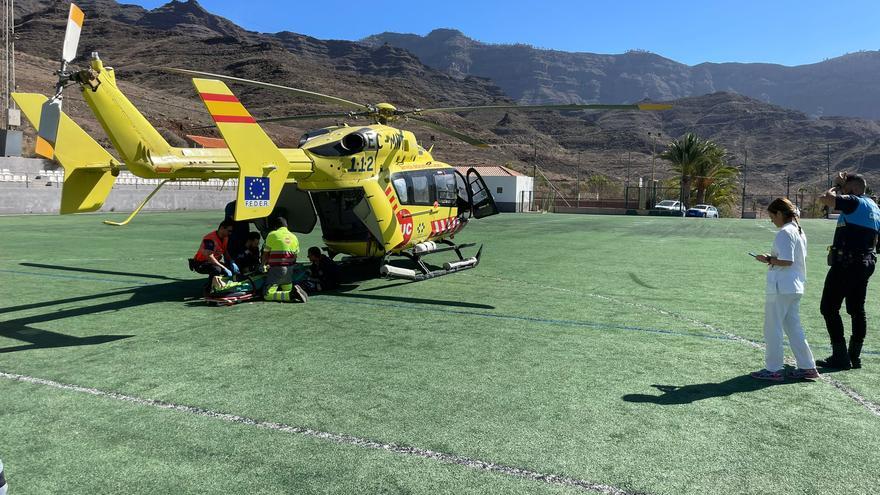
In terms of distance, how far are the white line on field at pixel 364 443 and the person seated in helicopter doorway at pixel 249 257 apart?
4490 mm

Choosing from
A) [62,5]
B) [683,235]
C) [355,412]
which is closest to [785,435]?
[355,412]

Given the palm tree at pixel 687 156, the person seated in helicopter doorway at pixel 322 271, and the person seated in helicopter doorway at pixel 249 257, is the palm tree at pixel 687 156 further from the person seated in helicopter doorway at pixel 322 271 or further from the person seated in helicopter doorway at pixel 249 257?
the person seated in helicopter doorway at pixel 249 257

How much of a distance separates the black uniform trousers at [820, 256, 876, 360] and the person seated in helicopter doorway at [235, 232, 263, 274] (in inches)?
308

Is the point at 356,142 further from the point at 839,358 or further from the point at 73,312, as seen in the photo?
Result: the point at 839,358

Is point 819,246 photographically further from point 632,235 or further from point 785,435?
point 785,435

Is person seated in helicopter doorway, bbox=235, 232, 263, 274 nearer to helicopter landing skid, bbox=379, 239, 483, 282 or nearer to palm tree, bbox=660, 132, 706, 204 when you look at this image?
helicopter landing skid, bbox=379, 239, 483, 282

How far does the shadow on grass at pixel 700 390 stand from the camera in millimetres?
5207

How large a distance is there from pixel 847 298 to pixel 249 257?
324 inches

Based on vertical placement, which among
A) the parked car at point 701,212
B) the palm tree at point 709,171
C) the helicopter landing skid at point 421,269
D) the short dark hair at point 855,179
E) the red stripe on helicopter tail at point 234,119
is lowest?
the helicopter landing skid at point 421,269

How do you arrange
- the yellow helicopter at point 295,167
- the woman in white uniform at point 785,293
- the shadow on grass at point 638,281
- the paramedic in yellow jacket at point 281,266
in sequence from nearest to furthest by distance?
the woman in white uniform at point 785,293
the yellow helicopter at point 295,167
the paramedic in yellow jacket at point 281,266
the shadow on grass at point 638,281

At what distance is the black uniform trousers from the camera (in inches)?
231

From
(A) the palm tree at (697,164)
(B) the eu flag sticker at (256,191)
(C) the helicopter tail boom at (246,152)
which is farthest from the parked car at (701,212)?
(B) the eu flag sticker at (256,191)

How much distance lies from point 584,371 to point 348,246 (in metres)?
6.02

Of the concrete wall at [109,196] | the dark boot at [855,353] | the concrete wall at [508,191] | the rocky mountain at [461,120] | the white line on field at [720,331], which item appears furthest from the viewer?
the rocky mountain at [461,120]
